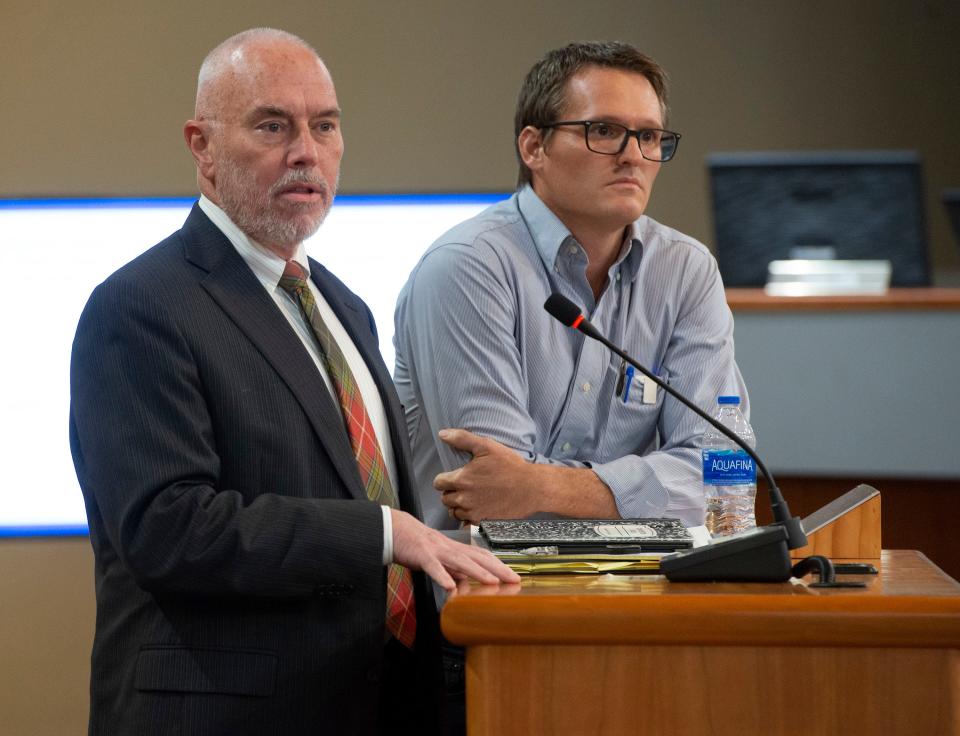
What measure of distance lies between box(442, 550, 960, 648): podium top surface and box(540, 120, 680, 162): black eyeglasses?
1.31 m

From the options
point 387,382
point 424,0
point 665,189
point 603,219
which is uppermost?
point 424,0

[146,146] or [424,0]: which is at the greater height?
[424,0]

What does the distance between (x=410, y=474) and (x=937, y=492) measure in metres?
1.67

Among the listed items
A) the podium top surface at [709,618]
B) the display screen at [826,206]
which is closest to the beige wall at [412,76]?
the display screen at [826,206]

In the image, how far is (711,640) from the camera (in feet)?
4.36

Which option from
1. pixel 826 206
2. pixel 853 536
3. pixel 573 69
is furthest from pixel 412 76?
pixel 853 536

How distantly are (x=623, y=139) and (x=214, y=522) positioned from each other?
4.29 feet

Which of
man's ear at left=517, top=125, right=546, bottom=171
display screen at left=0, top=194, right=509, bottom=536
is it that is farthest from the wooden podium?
display screen at left=0, top=194, right=509, bottom=536

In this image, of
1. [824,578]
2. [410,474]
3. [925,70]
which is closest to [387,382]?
[410,474]

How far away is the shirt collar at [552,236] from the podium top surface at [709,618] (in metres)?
1.24

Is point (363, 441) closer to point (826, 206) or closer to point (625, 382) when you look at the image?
point (625, 382)

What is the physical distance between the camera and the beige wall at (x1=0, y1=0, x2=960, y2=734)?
166 inches

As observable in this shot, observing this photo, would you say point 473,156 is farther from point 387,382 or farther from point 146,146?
point 387,382

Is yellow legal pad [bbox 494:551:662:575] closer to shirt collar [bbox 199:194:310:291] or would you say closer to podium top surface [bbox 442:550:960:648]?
podium top surface [bbox 442:550:960:648]
